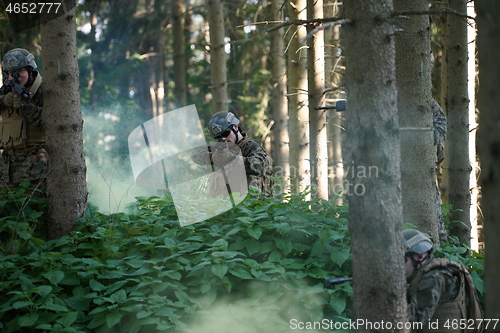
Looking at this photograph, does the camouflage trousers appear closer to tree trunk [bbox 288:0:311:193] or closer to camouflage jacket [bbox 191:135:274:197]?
camouflage jacket [bbox 191:135:274:197]

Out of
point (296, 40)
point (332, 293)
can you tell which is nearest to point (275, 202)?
point (332, 293)

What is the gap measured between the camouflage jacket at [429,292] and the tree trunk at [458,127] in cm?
301

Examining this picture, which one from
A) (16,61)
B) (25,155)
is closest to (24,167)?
(25,155)

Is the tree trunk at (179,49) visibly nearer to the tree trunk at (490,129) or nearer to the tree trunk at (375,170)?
the tree trunk at (375,170)

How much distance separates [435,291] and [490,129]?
1.56m

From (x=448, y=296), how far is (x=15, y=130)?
5.02 metres

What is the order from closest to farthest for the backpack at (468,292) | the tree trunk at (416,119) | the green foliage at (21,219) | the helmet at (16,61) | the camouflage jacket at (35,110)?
1. the backpack at (468,292)
2. the green foliage at (21,219)
3. the tree trunk at (416,119)
4. the camouflage jacket at (35,110)
5. the helmet at (16,61)

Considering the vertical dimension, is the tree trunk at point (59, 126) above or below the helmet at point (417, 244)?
above

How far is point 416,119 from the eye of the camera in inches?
175

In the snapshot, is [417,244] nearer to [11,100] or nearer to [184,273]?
[184,273]

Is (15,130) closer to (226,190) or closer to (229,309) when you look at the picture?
(226,190)

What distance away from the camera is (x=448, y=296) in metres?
3.29

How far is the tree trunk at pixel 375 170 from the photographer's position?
2.84m

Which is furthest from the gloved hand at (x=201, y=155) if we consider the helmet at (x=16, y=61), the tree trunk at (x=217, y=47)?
the tree trunk at (x=217, y=47)
